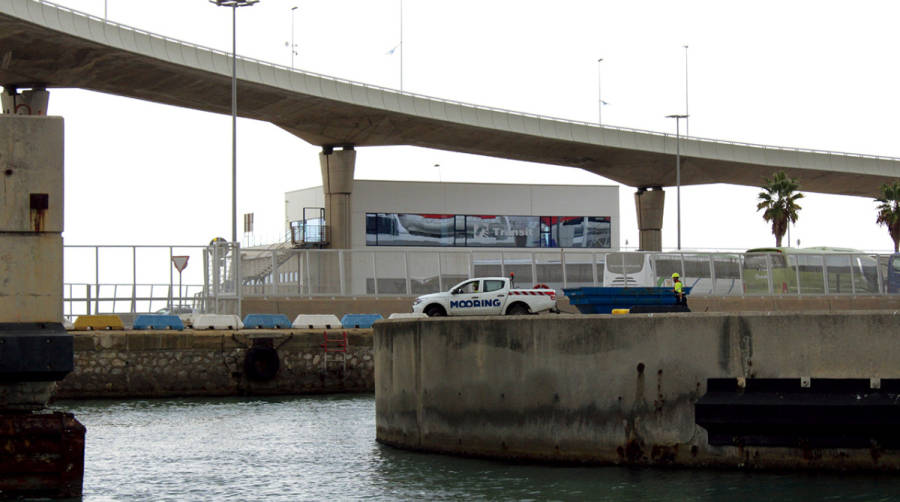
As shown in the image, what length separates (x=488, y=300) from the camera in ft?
115

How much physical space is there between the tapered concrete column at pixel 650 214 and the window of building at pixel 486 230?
8794mm

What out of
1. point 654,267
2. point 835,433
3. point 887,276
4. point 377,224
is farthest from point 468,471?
point 377,224

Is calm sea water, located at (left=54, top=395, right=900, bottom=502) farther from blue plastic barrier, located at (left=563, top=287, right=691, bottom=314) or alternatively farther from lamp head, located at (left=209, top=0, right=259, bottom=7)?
lamp head, located at (left=209, top=0, right=259, bottom=7)

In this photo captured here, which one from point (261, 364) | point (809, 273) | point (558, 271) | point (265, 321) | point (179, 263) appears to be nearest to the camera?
point (261, 364)

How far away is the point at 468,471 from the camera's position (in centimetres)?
1888

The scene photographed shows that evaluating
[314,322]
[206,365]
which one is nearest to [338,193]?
[314,322]

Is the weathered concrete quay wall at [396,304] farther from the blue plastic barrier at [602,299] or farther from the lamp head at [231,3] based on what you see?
the blue plastic barrier at [602,299]

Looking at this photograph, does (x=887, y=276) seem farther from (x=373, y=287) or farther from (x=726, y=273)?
(x=373, y=287)

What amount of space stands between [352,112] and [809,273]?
103ft

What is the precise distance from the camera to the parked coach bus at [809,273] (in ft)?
148

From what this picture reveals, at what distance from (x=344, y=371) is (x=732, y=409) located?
71.0 ft

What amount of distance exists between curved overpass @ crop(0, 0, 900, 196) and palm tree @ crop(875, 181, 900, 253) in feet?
4.60

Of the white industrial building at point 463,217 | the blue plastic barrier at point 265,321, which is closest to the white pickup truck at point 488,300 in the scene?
the blue plastic barrier at point 265,321

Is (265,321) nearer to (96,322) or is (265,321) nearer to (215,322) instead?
(215,322)
